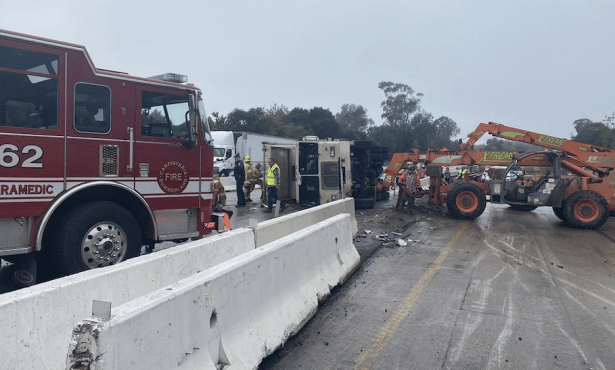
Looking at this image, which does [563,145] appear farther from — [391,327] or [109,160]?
[109,160]

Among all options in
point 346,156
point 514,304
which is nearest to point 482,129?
point 346,156

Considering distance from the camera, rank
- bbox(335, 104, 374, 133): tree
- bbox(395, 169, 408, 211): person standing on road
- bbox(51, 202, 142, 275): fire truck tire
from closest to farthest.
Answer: bbox(51, 202, 142, 275): fire truck tire
bbox(395, 169, 408, 211): person standing on road
bbox(335, 104, 374, 133): tree

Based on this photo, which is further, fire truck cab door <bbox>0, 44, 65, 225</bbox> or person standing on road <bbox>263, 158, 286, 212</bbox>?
person standing on road <bbox>263, 158, 286, 212</bbox>

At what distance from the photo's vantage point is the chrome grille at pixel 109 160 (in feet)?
21.4

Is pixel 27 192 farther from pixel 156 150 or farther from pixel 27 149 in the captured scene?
pixel 156 150

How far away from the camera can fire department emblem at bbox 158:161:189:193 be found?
726cm

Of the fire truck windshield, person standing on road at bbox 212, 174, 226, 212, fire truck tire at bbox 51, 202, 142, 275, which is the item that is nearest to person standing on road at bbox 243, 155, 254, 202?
person standing on road at bbox 212, 174, 226, 212

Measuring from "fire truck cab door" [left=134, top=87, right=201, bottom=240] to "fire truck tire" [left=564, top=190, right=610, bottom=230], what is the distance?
1061 centimetres

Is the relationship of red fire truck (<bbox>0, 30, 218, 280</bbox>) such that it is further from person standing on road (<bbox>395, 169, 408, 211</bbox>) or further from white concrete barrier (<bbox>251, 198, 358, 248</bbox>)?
person standing on road (<bbox>395, 169, 408, 211</bbox>)

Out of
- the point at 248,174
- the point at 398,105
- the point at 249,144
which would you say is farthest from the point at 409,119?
the point at 248,174

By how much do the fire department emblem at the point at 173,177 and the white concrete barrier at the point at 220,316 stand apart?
2434 mm

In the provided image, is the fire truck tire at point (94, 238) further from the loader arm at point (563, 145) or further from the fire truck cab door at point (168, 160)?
the loader arm at point (563, 145)

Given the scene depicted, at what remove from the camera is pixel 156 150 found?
7.17m

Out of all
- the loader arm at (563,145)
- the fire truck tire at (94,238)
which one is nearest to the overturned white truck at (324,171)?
the loader arm at (563,145)
